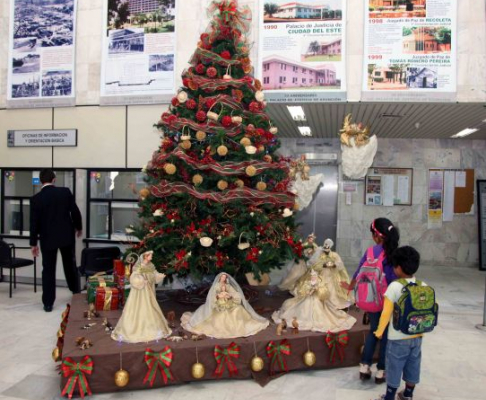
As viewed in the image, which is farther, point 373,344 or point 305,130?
point 305,130

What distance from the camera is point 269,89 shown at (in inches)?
237

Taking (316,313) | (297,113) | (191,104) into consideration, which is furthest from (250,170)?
(297,113)

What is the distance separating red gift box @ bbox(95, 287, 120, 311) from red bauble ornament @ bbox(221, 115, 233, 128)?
2238 millimetres

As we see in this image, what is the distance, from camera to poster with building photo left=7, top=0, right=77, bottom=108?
6961 millimetres

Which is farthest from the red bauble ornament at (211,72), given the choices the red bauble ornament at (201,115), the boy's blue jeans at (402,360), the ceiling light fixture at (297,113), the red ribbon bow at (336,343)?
the boy's blue jeans at (402,360)

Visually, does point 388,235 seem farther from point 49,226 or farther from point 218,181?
point 49,226

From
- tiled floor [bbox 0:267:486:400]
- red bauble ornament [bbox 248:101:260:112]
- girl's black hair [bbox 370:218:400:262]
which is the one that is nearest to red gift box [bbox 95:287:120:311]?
tiled floor [bbox 0:267:486:400]

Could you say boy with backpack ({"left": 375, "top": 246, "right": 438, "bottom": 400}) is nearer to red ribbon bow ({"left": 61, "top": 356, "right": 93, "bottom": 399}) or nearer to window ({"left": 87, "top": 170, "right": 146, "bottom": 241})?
red ribbon bow ({"left": 61, "top": 356, "right": 93, "bottom": 399})

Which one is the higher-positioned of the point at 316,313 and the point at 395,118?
the point at 395,118

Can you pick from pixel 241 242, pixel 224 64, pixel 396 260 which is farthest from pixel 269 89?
pixel 396 260

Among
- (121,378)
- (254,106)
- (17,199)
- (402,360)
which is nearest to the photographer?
(402,360)

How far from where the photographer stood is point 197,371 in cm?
363

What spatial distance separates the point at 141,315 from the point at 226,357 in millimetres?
864

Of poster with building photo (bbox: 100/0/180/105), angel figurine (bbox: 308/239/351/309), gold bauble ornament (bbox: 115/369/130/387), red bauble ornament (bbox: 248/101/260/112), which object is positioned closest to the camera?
gold bauble ornament (bbox: 115/369/130/387)
